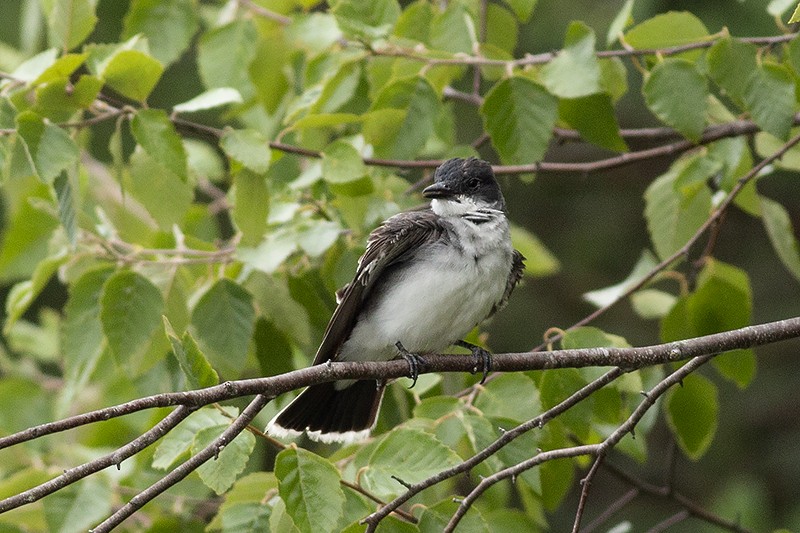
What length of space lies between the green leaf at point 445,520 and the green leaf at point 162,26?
237cm

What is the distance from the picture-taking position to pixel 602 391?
354 cm

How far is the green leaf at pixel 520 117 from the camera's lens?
3.75m

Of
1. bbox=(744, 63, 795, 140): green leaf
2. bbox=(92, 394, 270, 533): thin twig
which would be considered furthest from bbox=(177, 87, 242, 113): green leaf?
bbox=(744, 63, 795, 140): green leaf

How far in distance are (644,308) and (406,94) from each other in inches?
49.1

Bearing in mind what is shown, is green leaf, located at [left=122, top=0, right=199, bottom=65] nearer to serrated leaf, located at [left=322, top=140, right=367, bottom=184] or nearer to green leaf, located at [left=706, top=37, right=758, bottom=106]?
Answer: serrated leaf, located at [left=322, top=140, right=367, bottom=184]

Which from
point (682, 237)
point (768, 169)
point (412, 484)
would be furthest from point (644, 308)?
point (412, 484)

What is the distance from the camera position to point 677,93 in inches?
142

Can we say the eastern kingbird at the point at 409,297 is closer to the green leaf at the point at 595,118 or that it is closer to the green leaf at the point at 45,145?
the green leaf at the point at 595,118

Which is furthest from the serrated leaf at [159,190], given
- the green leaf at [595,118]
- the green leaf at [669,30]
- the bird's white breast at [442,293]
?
the green leaf at [669,30]

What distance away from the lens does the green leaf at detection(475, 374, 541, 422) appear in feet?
11.5

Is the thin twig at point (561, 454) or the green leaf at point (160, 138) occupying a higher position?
the green leaf at point (160, 138)

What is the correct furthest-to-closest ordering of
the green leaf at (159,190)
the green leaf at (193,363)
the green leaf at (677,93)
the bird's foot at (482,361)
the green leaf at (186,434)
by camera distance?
the green leaf at (159,190), the green leaf at (677,93), the bird's foot at (482,361), the green leaf at (186,434), the green leaf at (193,363)

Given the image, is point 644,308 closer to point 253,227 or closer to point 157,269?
point 253,227

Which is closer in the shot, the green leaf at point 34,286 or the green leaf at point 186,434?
the green leaf at point 186,434
